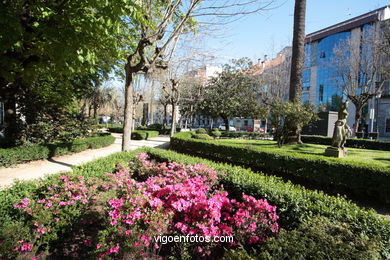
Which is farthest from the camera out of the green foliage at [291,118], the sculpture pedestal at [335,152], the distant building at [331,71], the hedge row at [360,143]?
the distant building at [331,71]

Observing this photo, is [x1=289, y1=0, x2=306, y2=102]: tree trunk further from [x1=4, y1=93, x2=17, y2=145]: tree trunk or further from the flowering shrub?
[x1=4, y1=93, x2=17, y2=145]: tree trunk

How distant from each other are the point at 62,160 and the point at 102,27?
7.26 metres

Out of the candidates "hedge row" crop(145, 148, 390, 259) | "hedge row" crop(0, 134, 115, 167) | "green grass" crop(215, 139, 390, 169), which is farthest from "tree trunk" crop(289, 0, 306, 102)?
"hedge row" crop(0, 134, 115, 167)

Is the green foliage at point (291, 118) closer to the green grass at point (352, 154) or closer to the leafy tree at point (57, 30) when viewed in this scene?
the green grass at point (352, 154)

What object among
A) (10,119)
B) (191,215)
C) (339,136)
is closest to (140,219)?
(191,215)

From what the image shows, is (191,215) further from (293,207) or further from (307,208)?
(307,208)

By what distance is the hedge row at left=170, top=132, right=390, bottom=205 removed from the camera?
5.66 metres

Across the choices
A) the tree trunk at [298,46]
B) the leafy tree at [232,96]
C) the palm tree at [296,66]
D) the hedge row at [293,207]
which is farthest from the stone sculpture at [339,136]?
the leafy tree at [232,96]

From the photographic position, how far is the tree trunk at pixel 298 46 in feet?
42.7

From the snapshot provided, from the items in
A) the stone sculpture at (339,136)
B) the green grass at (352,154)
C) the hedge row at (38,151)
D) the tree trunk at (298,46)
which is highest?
the tree trunk at (298,46)

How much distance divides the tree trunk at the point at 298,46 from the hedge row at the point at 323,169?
22.6 ft

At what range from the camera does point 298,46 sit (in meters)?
13.3

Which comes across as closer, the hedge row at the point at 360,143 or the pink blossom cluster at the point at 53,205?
the pink blossom cluster at the point at 53,205

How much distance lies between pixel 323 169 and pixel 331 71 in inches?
1687
